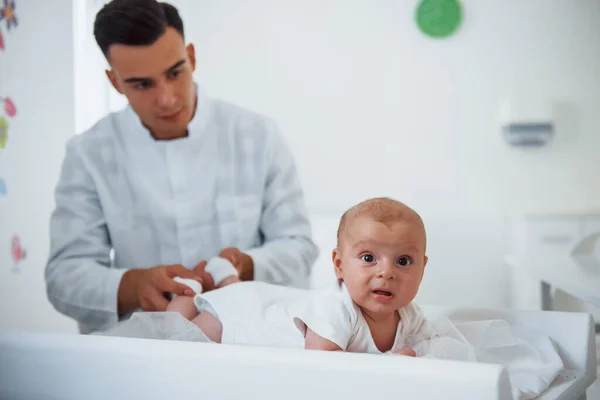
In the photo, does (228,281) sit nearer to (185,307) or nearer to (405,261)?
(185,307)

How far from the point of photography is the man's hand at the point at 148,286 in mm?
1368

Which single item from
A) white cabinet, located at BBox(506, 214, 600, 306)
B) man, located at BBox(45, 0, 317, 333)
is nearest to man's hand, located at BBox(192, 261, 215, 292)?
man, located at BBox(45, 0, 317, 333)

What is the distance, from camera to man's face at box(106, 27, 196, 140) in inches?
53.2

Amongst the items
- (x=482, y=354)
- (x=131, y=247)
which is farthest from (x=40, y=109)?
(x=482, y=354)

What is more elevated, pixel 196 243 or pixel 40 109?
pixel 40 109

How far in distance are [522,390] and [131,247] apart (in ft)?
2.94

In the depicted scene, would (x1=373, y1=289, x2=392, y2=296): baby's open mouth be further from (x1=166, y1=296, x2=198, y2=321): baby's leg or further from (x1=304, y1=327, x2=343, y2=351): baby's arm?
(x1=166, y1=296, x2=198, y2=321): baby's leg

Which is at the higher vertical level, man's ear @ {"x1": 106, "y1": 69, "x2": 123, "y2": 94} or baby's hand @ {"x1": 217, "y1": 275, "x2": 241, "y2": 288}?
man's ear @ {"x1": 106, "y1": 69, "x2": 123, "y2": 94}

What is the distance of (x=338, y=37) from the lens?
4.95 feet

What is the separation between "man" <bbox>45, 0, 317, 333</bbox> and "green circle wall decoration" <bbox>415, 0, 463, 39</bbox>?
0.47 m

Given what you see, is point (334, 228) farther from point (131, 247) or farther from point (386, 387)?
point (386, 387)

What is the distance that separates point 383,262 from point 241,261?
564 millimetres

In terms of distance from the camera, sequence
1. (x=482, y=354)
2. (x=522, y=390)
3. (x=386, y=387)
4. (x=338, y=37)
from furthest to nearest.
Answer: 1. (x=338, y=37)
2. (x=482, y=354)
3. (x=522, y=390)
4. (x=386, y=387)

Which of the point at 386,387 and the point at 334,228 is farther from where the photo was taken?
the point at 334,228
